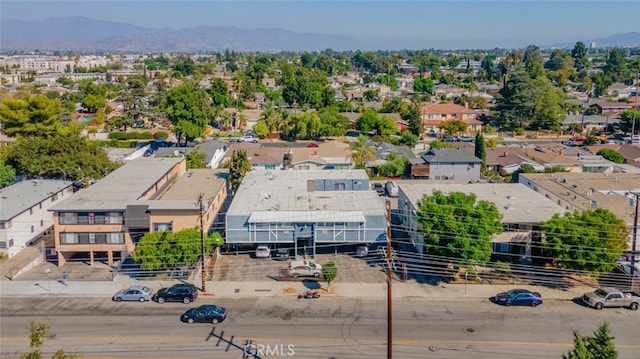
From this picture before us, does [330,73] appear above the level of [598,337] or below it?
above

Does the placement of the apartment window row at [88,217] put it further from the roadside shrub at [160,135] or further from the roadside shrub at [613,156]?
the roadside shrub at [613,156]

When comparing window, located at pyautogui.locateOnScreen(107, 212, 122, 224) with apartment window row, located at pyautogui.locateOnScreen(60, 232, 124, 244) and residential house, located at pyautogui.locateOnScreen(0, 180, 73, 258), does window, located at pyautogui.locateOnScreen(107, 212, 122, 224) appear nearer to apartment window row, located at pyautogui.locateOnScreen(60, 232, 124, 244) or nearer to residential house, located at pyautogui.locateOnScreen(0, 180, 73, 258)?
apartment window row, located at pyautogui.locateOnScreen(60, 232, 124, 244)

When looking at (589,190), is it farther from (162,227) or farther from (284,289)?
(162,227)

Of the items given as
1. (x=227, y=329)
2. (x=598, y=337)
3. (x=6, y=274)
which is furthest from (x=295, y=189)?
(x=598, y=337)

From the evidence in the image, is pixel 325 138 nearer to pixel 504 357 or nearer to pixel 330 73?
pixel 504 357

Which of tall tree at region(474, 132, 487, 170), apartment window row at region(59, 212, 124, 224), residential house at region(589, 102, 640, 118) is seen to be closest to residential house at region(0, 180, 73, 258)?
apartment window row at region(59, 212, 124, 224)

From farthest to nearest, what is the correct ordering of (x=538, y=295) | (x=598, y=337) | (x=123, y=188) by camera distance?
1. (x=123, y=188)
2. (x=538, y=295)
3. (x=598, y=337)
